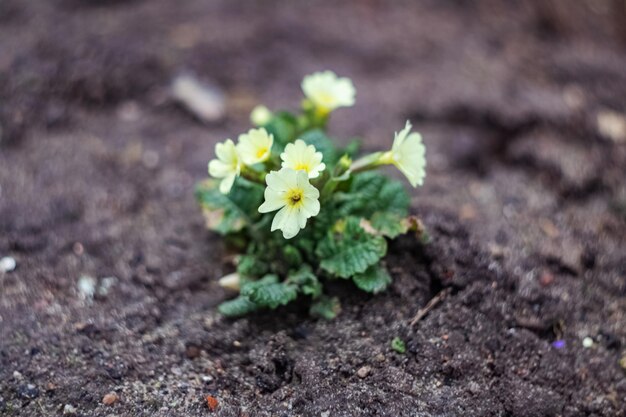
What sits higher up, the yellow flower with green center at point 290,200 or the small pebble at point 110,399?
the yellow flower with green center at point 290,200

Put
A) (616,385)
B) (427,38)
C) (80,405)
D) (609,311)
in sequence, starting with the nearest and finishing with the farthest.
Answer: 1. (80,405)
2. (616,385)
3. (609,311)
4. (427,38)

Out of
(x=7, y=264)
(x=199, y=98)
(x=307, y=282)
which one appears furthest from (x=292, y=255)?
(x=199, y=98)

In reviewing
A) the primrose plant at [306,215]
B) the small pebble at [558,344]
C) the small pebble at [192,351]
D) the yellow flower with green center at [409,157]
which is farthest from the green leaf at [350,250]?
the small pebble at [558,344]

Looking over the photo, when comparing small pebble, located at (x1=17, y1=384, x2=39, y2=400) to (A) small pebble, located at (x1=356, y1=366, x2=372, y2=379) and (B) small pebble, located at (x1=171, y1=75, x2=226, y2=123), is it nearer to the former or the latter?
(A) small pebble, located at (x1=356, y1=366, x2=372, y2=379)

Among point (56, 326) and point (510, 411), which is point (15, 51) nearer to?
point (56, 326)

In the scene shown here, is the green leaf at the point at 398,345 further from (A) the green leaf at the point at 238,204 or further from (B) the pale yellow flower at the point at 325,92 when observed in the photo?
(B) the pale yellow flower at the point at 325,92

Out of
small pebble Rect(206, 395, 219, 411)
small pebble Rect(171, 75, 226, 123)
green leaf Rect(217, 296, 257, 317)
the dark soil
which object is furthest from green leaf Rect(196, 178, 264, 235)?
small pebble Rect(171, 75, 226, 123)

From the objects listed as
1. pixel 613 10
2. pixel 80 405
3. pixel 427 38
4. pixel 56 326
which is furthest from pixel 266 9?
pixel 80 405

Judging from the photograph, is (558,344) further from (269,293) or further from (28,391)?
(28,391)
